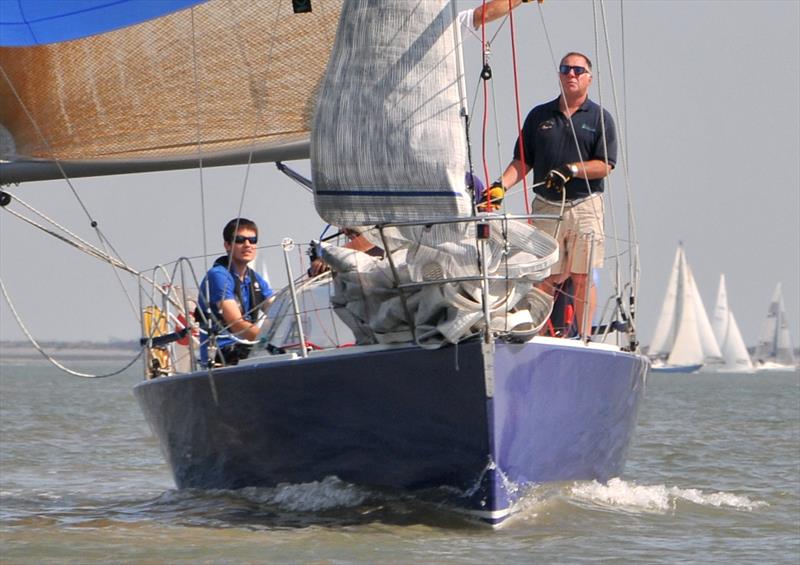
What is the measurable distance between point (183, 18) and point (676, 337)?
72943 millimetres

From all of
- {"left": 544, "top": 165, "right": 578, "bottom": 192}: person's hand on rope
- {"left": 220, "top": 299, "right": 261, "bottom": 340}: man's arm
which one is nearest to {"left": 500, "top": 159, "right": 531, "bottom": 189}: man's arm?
{"left": 544, "top": 165, "right": 578, "bottom": 192}: person's hand on rope

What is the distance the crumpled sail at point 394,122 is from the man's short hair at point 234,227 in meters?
1.41

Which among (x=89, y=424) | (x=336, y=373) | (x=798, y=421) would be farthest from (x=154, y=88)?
(x=798, y=421)

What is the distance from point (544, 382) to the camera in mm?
8492

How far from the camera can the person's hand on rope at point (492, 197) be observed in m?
8.74

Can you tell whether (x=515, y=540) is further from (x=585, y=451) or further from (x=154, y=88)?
(x=154, y=88)

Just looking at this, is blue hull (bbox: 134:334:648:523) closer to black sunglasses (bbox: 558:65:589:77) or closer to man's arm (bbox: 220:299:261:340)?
man's arm (bbox: 220:299:261:340)

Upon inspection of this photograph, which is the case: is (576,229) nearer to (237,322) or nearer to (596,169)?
(596,169)

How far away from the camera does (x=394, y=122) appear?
8.28 meters

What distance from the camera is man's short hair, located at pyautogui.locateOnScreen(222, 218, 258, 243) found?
9.84 m

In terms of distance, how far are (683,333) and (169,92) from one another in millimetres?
72167

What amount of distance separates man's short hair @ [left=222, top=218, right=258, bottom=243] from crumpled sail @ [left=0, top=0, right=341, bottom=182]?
1623 millimetres

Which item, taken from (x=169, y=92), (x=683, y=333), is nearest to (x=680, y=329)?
(x=683, y=333)

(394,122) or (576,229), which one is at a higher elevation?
(394,122)
